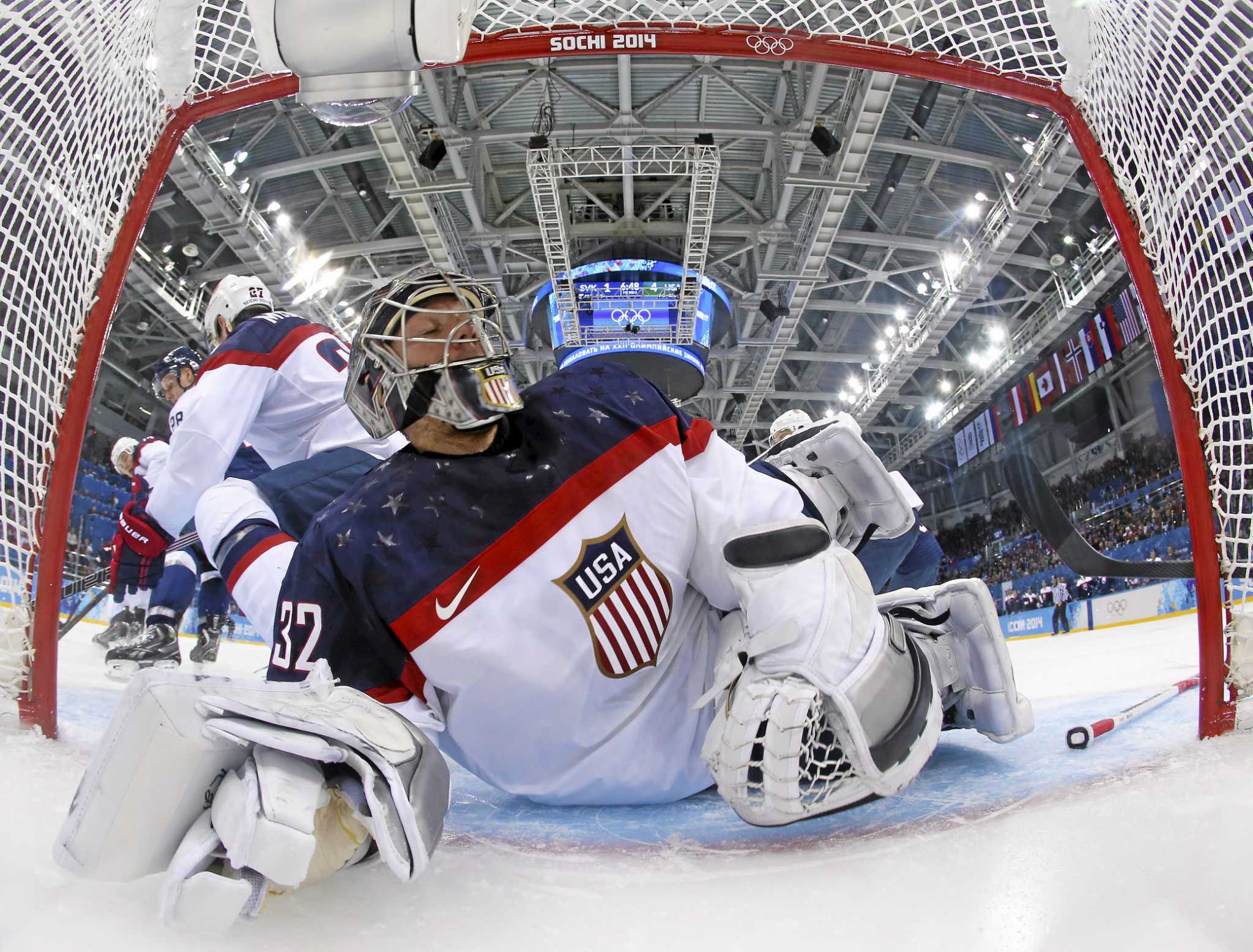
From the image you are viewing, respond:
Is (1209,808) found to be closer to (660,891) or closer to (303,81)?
(660,891)

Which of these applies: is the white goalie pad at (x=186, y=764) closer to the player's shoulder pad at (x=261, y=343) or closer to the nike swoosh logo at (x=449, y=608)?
the nike swoosh logo at (x=449, y=608)

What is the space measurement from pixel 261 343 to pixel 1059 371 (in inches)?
476

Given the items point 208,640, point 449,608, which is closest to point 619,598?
point 449,608

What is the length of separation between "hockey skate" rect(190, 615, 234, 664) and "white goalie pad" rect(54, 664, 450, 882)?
3.36 metres

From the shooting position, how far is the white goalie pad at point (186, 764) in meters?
0.63

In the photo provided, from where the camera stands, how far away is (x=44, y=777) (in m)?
1.12

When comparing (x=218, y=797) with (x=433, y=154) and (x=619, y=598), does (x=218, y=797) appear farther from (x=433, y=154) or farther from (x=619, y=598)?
(x=433, y=154)

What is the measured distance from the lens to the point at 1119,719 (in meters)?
1.48

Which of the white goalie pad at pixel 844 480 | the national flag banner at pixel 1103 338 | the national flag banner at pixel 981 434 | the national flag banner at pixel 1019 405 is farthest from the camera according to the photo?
the national flag banner at pixel 981 434

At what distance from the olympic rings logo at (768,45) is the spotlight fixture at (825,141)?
6.73 metres

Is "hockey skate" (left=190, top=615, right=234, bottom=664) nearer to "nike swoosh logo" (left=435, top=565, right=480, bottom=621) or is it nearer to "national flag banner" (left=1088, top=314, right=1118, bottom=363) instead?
"nike swoosh logo" (left=435, top=565, right=480, bottom=621)

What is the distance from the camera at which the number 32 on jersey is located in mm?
961

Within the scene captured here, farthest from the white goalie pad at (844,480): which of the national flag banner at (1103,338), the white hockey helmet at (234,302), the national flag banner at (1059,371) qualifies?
the national flag banner at (1059,371)

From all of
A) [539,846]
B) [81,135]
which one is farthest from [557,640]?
[81,135]
